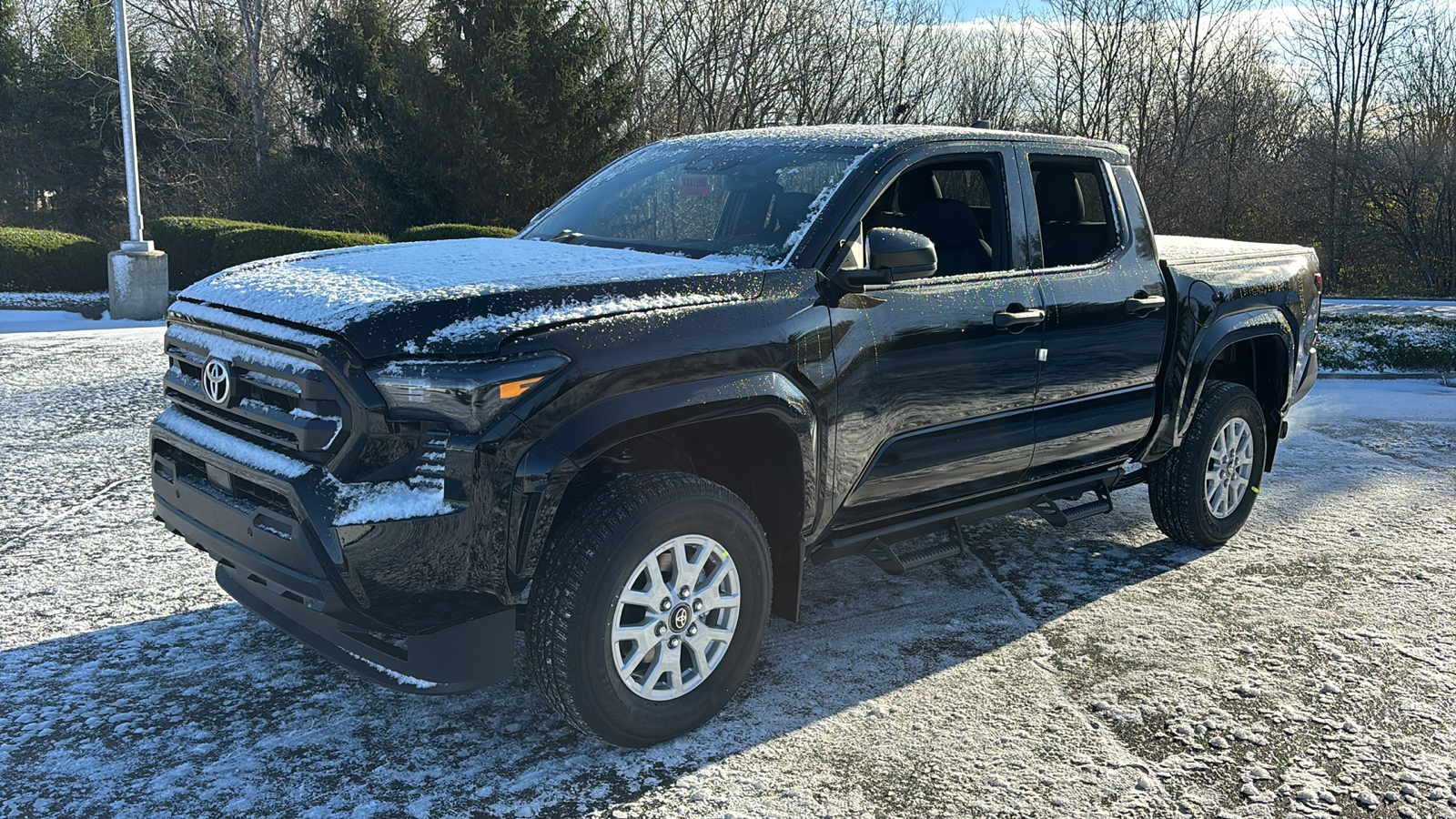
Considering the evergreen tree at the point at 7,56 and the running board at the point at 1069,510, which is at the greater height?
the evergreen tree at the point at 7,56

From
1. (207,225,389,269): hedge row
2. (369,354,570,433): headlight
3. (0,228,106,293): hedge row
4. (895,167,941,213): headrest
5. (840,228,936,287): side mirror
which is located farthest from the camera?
(207,225,389,269): hedge row

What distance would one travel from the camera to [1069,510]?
5125 mm

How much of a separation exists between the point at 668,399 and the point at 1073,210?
2734mm

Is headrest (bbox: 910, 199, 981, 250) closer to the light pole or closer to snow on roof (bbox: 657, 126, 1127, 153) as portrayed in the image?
snow on roof (bbox: 657, 126, 1127, 153)

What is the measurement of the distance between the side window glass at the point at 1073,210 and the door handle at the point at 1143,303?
23 cm

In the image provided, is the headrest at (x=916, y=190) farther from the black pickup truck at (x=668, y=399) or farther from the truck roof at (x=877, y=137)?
the truck roof at (x=877, y=137)

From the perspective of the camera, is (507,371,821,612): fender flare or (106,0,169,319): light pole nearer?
(507,371,821,612): fender flare

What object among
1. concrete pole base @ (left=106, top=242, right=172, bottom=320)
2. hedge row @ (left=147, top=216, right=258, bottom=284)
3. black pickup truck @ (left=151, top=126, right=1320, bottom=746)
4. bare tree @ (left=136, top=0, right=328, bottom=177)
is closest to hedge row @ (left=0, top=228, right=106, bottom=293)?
hedge row @ (left=147, top=216, right=258, bottom=284)

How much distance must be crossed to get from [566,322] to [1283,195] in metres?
24.9

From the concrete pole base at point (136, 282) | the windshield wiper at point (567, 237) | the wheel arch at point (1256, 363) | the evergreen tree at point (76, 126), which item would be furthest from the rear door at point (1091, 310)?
the evergreen tree at point (76, 126)

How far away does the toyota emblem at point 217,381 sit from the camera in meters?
3.39

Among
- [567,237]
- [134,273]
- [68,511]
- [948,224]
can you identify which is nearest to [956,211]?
[948,224]

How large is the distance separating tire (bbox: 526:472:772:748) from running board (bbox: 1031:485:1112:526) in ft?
6.19

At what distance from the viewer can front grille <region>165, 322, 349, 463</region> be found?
120 inches
